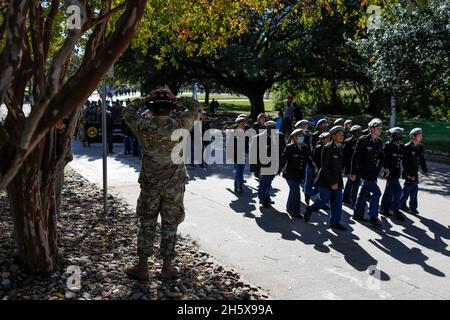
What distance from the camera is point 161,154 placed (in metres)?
5.05

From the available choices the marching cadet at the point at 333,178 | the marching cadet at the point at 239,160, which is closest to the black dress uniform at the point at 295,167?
the marching cadet at the point at 333,178

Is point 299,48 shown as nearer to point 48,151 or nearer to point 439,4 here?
point 439,4

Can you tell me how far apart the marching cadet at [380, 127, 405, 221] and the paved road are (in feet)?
1.12

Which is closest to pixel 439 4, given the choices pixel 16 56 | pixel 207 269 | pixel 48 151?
pixel 207 269

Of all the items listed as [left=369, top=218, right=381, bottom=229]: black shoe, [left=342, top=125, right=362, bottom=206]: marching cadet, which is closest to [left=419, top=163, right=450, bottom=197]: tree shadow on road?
[left=342, top=125, right=362, bottom=206]: marching cadet

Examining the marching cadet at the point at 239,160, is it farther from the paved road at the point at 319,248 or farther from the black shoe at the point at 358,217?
the black shoe at the point at 358,217

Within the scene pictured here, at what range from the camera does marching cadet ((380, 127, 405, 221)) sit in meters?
8.38

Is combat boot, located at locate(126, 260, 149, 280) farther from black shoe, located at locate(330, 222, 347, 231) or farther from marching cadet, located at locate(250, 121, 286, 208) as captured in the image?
marching cadet, located at locate(250, 121, 286, 208)

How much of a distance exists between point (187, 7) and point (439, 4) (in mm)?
8860

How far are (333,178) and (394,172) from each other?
1.48 meters

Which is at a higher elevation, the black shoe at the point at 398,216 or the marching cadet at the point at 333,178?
the marching cadet at the point at 333,178

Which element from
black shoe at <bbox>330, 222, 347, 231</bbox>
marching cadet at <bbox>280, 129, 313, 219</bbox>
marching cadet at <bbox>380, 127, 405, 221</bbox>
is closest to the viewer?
black shoe at <bbox>330, 222, 347, 231</bbox>

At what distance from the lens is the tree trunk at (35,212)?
484 cm

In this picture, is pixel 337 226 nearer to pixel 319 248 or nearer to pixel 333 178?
pixel 333 178
